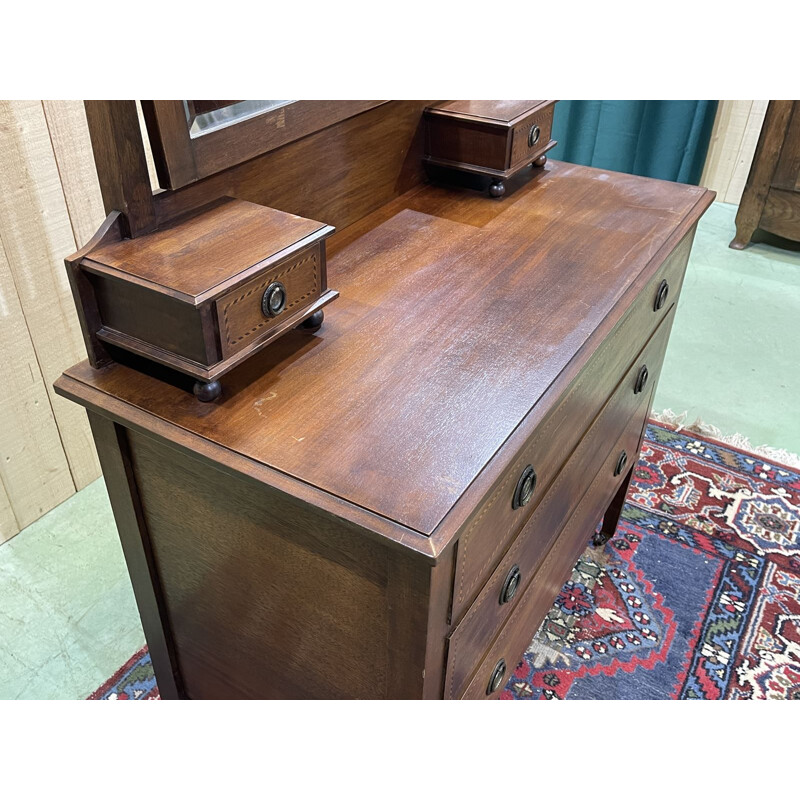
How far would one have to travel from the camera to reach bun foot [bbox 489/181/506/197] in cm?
159

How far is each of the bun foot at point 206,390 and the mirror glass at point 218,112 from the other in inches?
13.4

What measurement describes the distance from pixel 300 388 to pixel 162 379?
0.63 feet

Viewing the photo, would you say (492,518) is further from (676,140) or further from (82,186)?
(676,140)

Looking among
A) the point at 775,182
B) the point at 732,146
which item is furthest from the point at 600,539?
the point at 732,146

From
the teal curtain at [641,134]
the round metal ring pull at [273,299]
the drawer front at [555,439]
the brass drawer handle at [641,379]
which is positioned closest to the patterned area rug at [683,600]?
the brass drawer handle at [641,379]

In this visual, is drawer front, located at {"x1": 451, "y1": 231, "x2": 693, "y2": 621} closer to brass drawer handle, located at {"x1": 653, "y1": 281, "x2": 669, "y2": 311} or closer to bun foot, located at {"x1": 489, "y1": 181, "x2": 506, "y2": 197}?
brass drawer handle, located at {"x1": 653, "y1": 281, "x2": 669, "y2": 311}

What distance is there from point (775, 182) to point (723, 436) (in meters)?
1.48

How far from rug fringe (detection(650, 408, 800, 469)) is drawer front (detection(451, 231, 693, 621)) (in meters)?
0.89

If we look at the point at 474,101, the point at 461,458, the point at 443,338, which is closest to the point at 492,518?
the point at 461,458

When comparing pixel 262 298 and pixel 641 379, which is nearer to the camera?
pixel 262 298

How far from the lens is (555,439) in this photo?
1.23m

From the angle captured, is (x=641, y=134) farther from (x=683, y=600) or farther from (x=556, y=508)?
(x=556, y=508)

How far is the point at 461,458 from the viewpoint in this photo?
955 millimetres

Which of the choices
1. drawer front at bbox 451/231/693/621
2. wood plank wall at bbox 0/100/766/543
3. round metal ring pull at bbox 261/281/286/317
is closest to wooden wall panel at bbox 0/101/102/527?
wood plank wall at bbox 0/100/766/543
